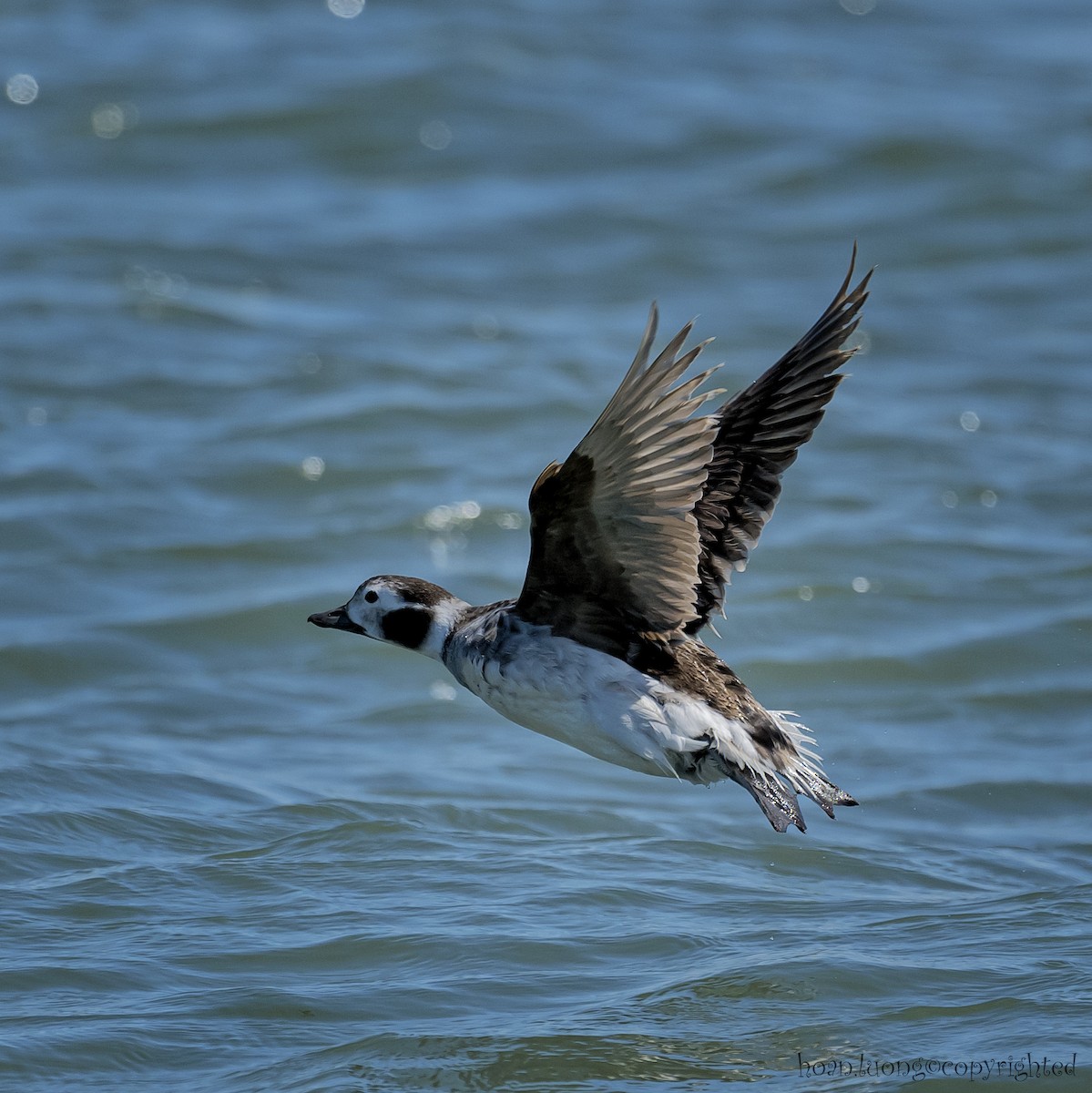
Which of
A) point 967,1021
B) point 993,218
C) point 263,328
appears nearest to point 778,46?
point 993,218

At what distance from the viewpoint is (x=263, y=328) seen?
10859 mm

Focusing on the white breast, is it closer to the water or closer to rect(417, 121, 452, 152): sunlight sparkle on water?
the water

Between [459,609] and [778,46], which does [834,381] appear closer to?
[459,609]

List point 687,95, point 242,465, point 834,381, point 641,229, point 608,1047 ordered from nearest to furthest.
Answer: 1. point 608,1047
2. point 834,381
3. point 242,465
4. point 641,229
5. point 687,95

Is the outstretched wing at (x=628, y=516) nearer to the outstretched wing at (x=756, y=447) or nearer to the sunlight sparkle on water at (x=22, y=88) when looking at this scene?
the outstretched wing at (x=756, y=447)

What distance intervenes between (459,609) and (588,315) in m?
6.20

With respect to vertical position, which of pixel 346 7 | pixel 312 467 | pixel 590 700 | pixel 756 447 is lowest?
pixel 590 700

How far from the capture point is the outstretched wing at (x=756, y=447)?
512cm

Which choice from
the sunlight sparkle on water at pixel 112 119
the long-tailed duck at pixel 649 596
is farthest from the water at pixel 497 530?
the long-tailed duck at pixel 649 596

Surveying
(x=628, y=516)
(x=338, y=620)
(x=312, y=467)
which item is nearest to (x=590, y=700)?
(x=628, y=516)

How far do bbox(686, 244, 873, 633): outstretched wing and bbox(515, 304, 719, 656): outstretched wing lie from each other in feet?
1.30

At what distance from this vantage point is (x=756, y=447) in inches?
205

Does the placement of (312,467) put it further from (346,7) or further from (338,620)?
(346,7)

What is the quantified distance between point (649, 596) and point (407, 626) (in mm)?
836
